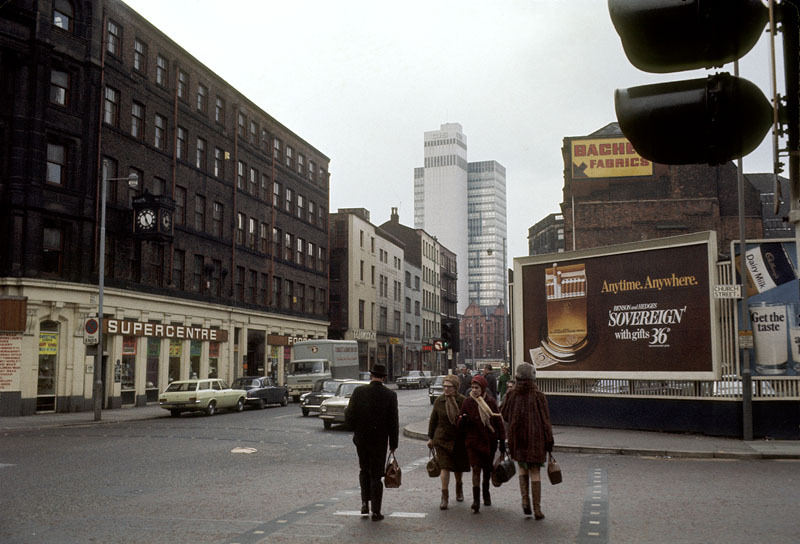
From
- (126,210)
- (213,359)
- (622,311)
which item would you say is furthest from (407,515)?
(213,359)

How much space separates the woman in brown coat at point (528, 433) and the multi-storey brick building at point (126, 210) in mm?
25516

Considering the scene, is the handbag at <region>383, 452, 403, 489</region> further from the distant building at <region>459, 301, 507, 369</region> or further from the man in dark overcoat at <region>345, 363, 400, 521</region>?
the distant building at <region>459, 301, 507, 369</region>

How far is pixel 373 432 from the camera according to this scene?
9438 mm

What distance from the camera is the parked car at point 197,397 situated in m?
30.1

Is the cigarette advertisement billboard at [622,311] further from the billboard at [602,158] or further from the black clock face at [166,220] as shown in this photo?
the billboard at [602,158]

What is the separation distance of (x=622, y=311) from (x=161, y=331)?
2511 cm

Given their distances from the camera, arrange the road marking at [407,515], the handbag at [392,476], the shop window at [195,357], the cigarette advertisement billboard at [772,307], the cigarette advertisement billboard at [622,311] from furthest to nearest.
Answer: the shop window at [195,357] → the cigarette advertisement billboard at [622,311] → the cigarette advertisement billboard at [772,307] → the road marking at [407,515] → the handbag at [392,476]

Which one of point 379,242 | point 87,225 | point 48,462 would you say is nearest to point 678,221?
point 379,242

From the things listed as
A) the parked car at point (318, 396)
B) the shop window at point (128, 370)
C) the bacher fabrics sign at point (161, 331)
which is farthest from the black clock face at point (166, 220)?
the parked car at point (318, 396)

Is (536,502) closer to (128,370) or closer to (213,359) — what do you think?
(128,370)

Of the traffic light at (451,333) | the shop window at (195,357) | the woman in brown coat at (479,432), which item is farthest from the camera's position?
the shop window at (195,357)

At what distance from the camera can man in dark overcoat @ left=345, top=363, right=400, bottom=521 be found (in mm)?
9242

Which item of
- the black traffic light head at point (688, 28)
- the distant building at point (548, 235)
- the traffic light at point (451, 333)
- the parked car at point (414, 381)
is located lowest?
the parked car at point (414, 381)

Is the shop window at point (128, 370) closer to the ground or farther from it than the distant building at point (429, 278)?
closer to the ground
